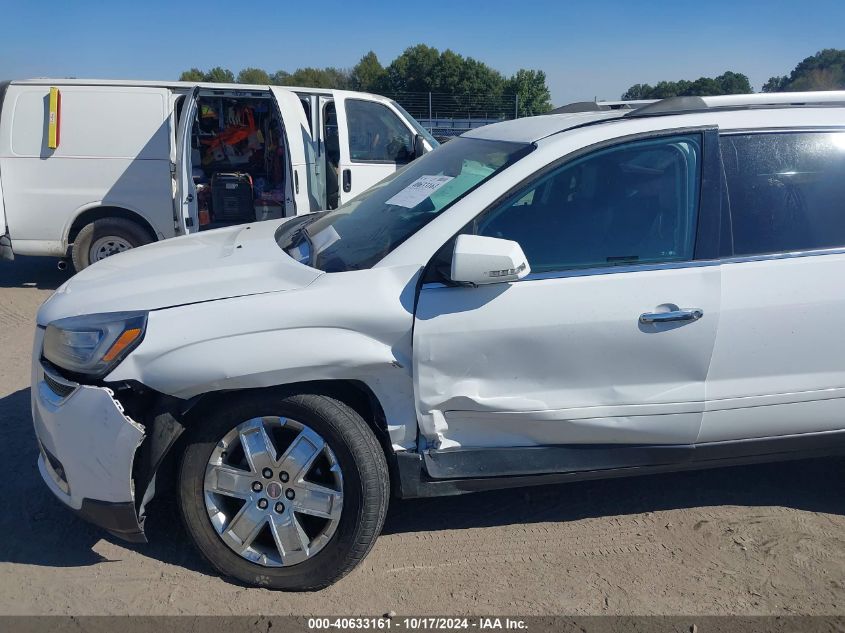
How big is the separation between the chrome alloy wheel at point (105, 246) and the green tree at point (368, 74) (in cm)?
4593

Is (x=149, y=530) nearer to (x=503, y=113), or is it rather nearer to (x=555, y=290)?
(x=555, y=290)

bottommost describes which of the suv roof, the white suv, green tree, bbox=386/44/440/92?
the white suv

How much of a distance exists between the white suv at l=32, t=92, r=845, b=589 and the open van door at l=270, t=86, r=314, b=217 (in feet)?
14.2

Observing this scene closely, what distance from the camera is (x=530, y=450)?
2980 millimetres

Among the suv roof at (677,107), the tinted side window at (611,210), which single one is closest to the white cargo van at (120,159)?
the suv roof at (677,107)

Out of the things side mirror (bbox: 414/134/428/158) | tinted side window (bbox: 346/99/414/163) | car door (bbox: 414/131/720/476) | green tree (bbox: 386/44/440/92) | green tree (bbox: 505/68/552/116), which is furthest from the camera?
green tree (bbox: 386/44/440/92)

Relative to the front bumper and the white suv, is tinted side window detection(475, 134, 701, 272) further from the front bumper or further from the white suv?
the front bumper

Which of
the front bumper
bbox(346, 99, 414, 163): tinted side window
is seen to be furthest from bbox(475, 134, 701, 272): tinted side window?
bbox(346, 99, 414, 163): tinted side window

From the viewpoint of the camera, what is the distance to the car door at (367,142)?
7.91 meters

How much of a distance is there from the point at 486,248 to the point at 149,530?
201cm

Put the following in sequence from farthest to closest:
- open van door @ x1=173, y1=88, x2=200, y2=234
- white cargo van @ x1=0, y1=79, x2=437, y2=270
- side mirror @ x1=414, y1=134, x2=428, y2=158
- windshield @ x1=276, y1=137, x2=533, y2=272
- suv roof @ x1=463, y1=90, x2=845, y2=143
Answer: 1. side mirror @ x1=414, y1=134, x2=428, y2=158
2. white cargo van @ x1=0, y1=79, x2=437, y2=270
3. open van door @ x1=173, y1=88, x2=200, y2=234
4. suv roof @ x1=463, y1=90, x2=845, y2=143
5. windshield @ x1=276, y1=137, x2=533, y2=272

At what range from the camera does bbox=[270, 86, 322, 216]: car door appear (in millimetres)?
7363

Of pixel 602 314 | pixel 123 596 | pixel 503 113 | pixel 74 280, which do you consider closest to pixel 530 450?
pixel 602 314

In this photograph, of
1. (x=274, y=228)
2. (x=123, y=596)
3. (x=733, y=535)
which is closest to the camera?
(x=123, y=596)
